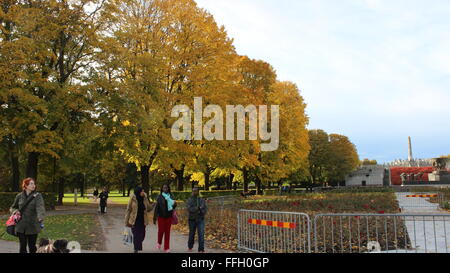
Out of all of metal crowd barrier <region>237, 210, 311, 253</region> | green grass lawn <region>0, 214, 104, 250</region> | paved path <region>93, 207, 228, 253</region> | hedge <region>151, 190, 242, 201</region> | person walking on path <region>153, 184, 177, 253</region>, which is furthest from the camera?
hedge <region>151, 190, 242, 201</region>

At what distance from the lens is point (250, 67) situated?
4356cm

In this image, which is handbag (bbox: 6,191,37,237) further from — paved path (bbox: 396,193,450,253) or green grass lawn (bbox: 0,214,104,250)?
paved path (bbox: 396,193,450,253)

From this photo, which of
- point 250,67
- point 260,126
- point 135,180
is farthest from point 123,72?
point 135,180

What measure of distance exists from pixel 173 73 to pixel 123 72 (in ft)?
11.1

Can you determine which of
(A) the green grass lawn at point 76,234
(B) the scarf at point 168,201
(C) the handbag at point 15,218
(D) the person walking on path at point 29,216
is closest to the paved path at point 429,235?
(B) the scarf at point 168,201

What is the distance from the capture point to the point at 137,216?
1040cm

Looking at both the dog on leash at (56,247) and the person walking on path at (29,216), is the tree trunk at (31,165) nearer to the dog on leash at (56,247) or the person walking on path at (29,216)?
the person walking on path at (29,216)

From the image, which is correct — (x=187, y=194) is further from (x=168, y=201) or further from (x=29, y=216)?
(x=29, y=216)

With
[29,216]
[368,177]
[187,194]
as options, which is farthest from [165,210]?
[368,177]

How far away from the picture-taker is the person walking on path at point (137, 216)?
10328mm

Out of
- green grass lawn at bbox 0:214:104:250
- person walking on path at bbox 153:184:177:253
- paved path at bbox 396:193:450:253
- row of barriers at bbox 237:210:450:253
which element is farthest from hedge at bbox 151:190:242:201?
person walking on path at bbox 153:184:177:253

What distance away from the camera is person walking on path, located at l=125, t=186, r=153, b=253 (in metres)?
10.3

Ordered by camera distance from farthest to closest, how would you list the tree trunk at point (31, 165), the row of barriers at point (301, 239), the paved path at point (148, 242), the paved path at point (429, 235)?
the tree trunk at point (31, 165) → the paved path at point (148, 242) → the row of barriers at point (301, 239) → the paved path at point (429, 235)
